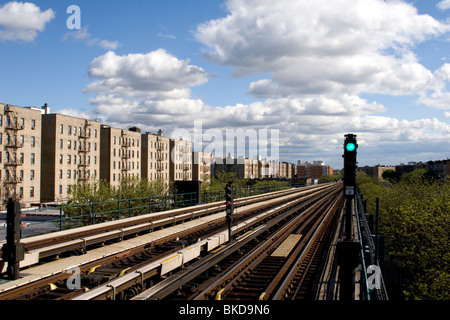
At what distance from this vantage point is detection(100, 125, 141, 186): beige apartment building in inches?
2970

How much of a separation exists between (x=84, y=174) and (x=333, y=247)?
59.1m

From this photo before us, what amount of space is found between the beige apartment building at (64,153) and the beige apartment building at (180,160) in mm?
29511

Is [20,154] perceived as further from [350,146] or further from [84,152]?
[350,146]

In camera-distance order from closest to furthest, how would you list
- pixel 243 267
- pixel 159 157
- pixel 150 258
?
pixel 150 258, pixel 243 267, pixel 159 157

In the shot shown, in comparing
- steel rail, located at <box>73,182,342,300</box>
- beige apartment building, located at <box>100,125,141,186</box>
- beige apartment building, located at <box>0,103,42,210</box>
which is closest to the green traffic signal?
steel rail, located at <box>73,182,342,300</box>

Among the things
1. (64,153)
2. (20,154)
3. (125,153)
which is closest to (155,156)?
(125,153)

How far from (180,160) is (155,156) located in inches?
484

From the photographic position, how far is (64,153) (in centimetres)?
6406

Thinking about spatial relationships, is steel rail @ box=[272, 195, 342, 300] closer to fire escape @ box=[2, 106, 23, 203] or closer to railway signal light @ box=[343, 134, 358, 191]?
railway signal light @ box=[343, 134, 358, 191]

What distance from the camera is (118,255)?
12.5 metres

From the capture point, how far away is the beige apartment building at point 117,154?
7544 centimetres
